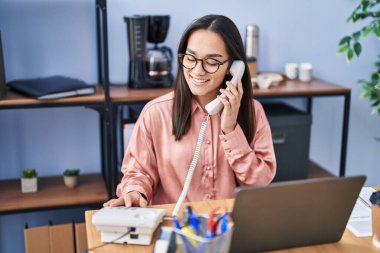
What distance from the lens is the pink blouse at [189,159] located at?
69.9 inches

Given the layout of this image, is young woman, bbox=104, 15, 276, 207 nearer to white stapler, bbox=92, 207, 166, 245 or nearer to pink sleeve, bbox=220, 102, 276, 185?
pink sleeve, bbox=220, 102, 276, 185

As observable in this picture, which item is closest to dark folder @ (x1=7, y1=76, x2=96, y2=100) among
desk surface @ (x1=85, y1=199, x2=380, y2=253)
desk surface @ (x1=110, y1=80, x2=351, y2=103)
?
desk surface @ (x1=110, y1=80, x2=351, y2=103)

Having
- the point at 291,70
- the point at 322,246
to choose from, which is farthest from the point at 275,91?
the point at 322,246

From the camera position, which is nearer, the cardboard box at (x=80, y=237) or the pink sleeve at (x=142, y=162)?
the pink sleeve at (x=142, y=162)

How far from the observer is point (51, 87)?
2289 mm

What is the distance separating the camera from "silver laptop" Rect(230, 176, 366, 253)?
1180mm

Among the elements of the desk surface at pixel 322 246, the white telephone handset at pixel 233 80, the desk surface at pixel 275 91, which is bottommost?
the desk surface at pixel 322 246

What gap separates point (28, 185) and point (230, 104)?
1186 millimetres

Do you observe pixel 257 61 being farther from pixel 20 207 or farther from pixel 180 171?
pixel 20 207

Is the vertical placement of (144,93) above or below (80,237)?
above

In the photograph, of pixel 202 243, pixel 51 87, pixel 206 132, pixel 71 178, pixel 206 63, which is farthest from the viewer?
pixel 71 178

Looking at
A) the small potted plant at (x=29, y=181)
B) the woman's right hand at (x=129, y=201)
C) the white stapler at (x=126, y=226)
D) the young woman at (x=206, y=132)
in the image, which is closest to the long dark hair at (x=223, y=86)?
the young woman at (x=206, y=132)

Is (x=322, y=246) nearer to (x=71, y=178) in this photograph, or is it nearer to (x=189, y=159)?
(x=189, y=159)

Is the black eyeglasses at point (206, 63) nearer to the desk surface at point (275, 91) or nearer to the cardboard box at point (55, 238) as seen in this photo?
the desk surface at point (275, 91)
